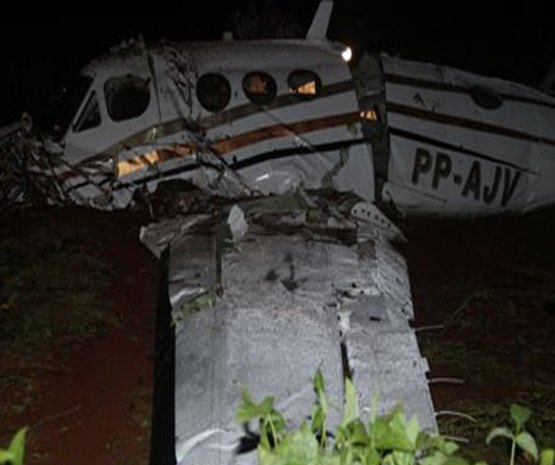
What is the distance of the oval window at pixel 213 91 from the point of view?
9.08m

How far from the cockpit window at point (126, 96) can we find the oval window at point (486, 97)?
357 cm

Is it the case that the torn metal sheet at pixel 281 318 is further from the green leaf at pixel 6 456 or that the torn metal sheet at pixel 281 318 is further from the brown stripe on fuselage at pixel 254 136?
the brown stripe on fuselage at pixel 254 136

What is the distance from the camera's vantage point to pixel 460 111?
965 centimetres

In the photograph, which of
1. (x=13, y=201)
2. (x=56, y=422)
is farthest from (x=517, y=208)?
(x=56, y=422)

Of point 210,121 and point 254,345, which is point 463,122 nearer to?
point 210,121

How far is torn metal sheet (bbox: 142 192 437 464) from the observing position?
3801 mm

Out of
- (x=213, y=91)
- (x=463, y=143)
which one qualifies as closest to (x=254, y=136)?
(x=213, y=91)

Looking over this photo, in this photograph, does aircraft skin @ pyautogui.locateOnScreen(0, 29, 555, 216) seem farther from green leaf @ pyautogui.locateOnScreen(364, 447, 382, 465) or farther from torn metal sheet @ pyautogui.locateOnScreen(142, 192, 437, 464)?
green leaf @ pyautogui.locateOnScreen(364, 447, 382, 465)

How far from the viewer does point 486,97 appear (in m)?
9.91

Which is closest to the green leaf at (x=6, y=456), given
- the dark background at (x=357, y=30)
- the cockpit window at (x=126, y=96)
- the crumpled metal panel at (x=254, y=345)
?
the crumpled metal panel at (x=254, y=345)

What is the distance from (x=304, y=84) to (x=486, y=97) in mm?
2130

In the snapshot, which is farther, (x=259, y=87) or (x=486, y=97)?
(x=486, y=97)

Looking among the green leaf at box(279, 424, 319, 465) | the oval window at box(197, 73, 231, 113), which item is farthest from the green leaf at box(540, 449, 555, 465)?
the oval window at box(197, 73, 231, 113)

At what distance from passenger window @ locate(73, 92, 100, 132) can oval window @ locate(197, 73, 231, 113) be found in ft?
3.42
